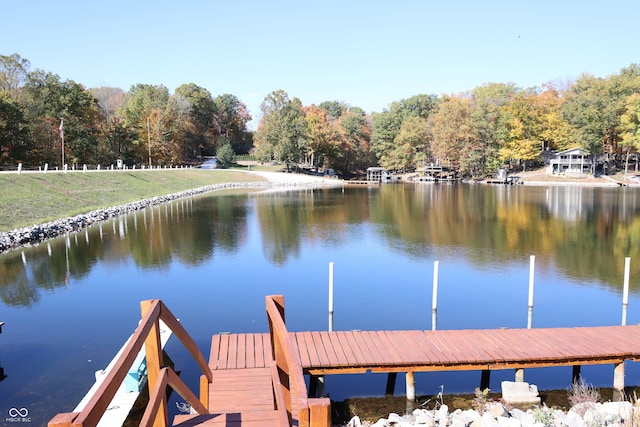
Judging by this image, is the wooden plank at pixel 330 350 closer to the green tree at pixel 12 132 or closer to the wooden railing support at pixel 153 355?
the wooden railing support at pixel 153 355

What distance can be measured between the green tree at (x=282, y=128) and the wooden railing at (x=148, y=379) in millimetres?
77273

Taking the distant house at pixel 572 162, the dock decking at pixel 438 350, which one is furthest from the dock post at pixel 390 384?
the distant house at pixel 572 162

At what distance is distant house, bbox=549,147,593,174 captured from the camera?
7356 centimetres

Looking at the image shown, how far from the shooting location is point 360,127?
93750mm

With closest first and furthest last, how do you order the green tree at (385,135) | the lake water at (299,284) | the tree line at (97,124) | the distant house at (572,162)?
the lake water at (299,284), the tree line at (97,124), the distant house at (572,162), the green tree at (385,135)

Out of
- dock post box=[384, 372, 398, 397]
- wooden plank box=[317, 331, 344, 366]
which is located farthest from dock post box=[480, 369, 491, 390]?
wooden plank box=[317, 331, 344, 366]

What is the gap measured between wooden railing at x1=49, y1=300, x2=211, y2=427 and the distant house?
78578 millimetres

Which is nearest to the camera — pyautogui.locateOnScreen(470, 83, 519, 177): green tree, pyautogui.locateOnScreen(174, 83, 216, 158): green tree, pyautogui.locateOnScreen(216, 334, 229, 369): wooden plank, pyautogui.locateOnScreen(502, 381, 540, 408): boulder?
pyautogui.locateOnScreen(216, 334, 229, 369): wooden plank

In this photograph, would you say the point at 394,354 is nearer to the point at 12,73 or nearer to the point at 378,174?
the point at 12,73

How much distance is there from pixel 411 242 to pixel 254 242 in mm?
7676

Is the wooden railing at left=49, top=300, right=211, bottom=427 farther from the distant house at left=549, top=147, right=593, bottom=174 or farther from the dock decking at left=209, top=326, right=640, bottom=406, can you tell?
the distant house at left=549, top=147, right=593, bottom=174

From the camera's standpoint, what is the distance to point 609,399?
9016 mm

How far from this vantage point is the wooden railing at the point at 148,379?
2243mm

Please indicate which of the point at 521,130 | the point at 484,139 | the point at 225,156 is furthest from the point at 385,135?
the point at 225,156
